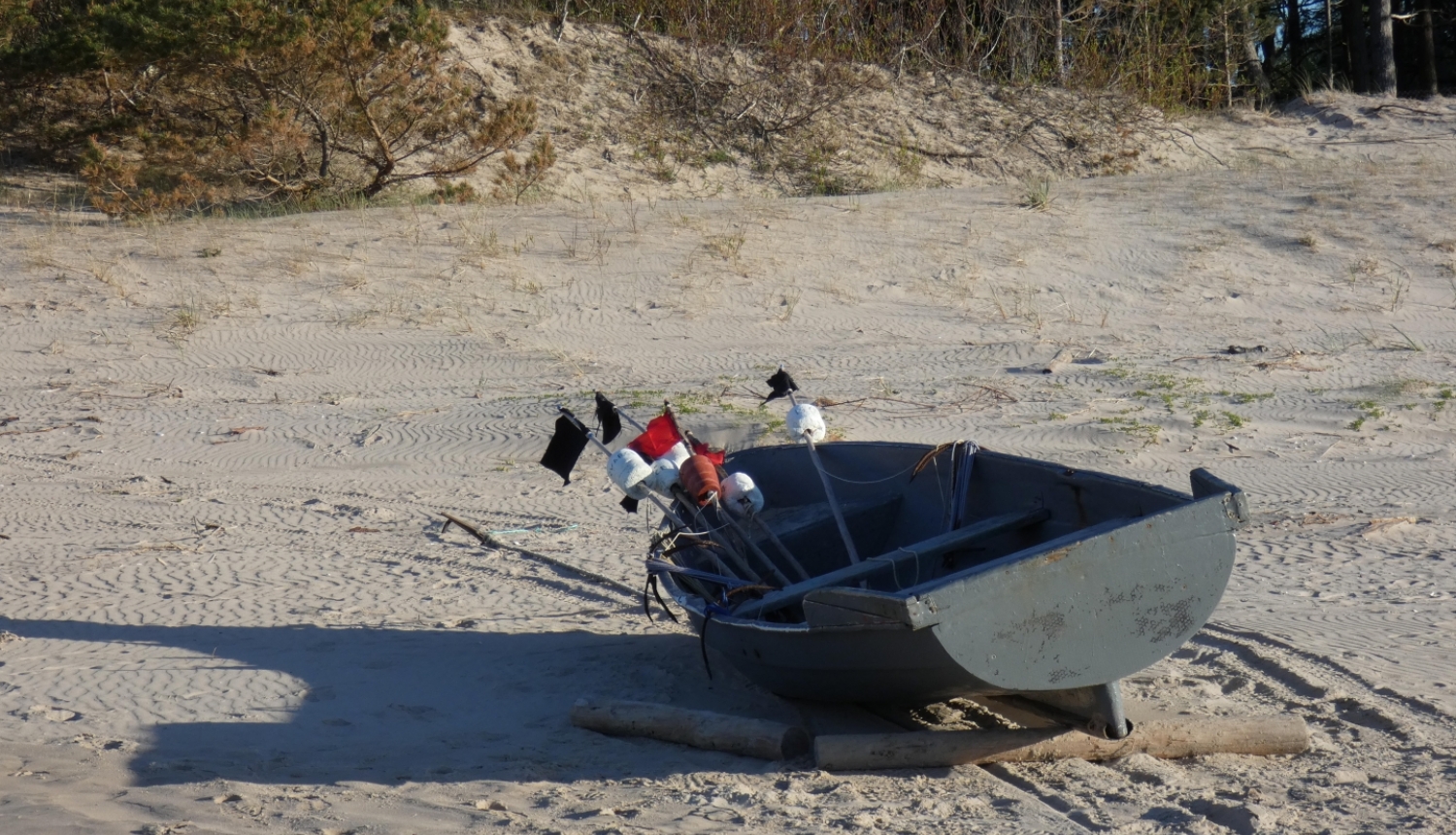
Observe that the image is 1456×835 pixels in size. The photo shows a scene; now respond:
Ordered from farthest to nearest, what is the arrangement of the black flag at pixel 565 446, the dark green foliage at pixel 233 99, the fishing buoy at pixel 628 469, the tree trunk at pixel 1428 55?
the tree trunk at pixel 1428 55 < the dark green foliage at pixel 233 99 < the black flag at pixel 565 446 < the fishing buoy at pixel 628 469

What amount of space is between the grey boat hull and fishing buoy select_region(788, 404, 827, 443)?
0.87 metres

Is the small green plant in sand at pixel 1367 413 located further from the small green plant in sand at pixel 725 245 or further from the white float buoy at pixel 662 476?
the small green plant in sand at pixel 725 245

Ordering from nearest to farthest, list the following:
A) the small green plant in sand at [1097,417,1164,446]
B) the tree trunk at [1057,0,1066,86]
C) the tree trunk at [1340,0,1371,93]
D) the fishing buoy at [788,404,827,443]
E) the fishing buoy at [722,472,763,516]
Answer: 1. the fishing buoy at [722,472,763,516]
2. the fishing buoy at [788,404,827,443]
3. the small green plant in sand at [1097,417,1164,446]
4. the tree trunk at [1057,0,1066,86]
5. the tree trunk at [1340,0,1371,93]

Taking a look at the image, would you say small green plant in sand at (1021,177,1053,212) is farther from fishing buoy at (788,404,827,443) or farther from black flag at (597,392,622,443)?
black flag at (597,392,622,443)

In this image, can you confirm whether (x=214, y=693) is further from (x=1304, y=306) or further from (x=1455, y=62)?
(x=1455, y=62)

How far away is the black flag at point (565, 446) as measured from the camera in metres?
5.18

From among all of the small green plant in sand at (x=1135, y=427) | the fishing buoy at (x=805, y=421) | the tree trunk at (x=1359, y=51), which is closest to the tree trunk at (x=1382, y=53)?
the tree trunk at (x=1359, y=51)

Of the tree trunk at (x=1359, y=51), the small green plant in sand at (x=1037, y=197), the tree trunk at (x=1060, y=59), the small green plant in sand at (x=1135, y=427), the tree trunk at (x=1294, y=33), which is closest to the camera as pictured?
the small green plant in sand at (x=1135, y=427)

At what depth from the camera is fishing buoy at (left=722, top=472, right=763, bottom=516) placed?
4996 mm

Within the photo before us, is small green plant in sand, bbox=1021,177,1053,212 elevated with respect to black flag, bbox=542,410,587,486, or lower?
elevated

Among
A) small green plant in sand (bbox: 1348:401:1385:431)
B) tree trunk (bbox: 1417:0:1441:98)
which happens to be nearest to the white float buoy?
small green plant in sand (bbox: 1348:401:1385:431)

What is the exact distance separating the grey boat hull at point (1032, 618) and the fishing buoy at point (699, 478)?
0.40 meters

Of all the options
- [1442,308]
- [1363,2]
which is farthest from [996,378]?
[1363,2]

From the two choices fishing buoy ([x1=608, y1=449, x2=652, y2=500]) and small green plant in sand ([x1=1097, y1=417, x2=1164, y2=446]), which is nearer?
fishing buoy ([x1=608, y1=449, x2=652, y2=500])
